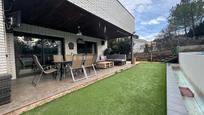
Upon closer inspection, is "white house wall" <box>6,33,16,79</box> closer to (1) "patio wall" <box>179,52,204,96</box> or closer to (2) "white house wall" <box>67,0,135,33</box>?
(2) "white house wall" <box>67,0,135,33</box>

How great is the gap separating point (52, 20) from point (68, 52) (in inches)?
110

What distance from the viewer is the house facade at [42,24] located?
4.65m

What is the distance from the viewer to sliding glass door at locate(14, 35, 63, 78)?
21.2 ft

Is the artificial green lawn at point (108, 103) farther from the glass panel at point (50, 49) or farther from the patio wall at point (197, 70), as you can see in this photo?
the glass panel at point (50, 49)

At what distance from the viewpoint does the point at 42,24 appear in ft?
22.8

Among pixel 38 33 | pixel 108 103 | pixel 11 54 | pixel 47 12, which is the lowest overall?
pixel 108 103

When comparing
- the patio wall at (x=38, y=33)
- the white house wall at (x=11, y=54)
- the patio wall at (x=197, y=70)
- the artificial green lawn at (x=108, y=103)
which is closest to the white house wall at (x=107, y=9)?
the artificial green lawn at (x=108, y=103)

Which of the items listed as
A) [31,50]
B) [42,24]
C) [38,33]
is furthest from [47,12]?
[31,50]

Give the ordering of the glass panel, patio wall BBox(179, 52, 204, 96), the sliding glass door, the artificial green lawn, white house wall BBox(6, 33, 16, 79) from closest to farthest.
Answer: the artificial green lawn, patio wall BBox(179, 52, 204, 96), white house wall BBox(6, 33, 16, 79), the sliding glass door, the glass panel

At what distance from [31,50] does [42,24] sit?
4.44ft

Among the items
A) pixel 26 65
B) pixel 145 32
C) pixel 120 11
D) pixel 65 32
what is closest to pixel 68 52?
pixel 65 32

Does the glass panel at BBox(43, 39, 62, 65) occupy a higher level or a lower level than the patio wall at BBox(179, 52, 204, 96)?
higher

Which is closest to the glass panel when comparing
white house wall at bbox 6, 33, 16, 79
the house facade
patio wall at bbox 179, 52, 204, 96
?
the house facade

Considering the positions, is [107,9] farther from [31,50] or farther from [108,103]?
[108,103]
